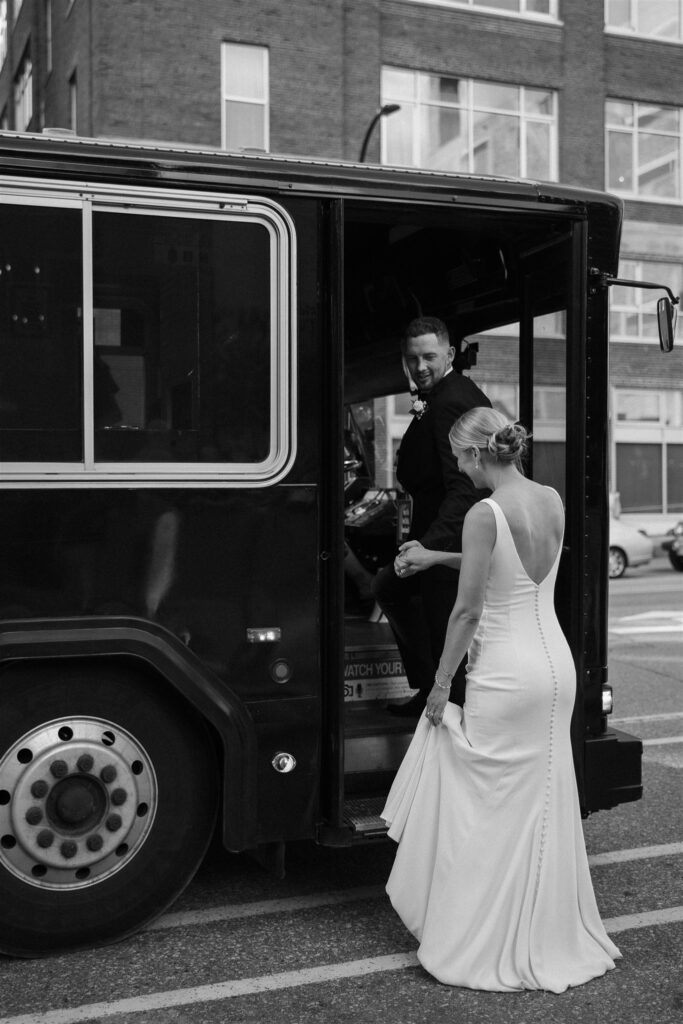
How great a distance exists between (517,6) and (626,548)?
1350cm

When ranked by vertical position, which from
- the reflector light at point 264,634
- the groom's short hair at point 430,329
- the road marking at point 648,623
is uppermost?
the groom's short hair at point 430,329

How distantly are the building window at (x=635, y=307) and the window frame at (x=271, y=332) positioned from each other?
23904 mm

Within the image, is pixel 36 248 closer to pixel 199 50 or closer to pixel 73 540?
pixel 73 540

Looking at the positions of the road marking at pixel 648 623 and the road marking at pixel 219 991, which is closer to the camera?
the road marking at pixel 219 991

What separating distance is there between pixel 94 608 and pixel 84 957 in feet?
3.89

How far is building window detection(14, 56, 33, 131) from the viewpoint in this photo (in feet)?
97.7

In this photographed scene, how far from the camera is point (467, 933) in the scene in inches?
143

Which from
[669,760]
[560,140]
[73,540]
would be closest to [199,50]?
[560,140]

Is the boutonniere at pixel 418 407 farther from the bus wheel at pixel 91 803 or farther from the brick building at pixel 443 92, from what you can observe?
the brick building at pixel 443 92

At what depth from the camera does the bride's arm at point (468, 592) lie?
3.64 meters

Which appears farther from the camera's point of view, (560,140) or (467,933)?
(560,140)

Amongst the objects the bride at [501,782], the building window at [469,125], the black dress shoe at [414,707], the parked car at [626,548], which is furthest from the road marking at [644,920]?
the building window at [469,125]

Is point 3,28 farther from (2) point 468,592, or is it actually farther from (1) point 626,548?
(2) point 468,592

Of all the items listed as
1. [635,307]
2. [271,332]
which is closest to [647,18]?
[635,307]
